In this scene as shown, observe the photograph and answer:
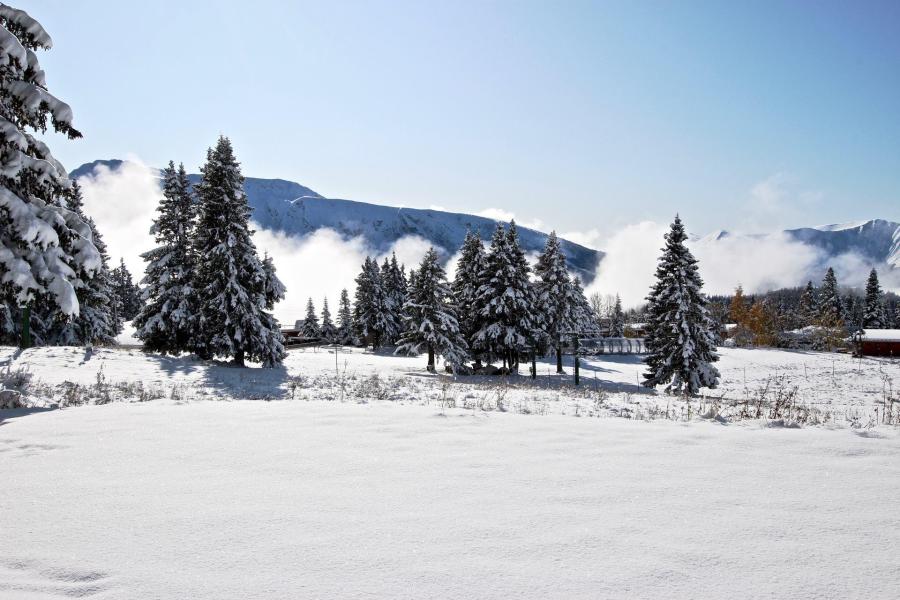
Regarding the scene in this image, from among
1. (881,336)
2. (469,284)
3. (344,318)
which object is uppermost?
(469,284)

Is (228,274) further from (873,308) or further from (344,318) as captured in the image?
(873,308)

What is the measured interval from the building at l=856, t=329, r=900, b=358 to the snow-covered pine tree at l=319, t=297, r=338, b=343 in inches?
3031

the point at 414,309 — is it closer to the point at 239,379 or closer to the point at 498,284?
the point at 498,284

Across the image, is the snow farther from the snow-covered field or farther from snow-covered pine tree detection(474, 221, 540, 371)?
snow-covered pine tree detection(474, 221, 540, 371)

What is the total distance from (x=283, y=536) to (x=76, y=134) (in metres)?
11.9

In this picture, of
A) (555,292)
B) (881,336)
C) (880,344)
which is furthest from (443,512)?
(881,336)

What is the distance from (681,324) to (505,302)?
1201 centimetres

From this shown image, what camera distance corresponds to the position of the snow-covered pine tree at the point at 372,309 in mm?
63906

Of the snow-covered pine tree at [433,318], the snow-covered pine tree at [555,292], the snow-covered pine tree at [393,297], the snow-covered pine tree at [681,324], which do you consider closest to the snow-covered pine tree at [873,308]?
the snow-covered pine tree at [555,292]

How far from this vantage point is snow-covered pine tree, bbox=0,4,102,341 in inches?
384

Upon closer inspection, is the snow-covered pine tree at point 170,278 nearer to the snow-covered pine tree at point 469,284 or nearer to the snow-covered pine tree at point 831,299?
the snow-covered pine tree at point 469,284

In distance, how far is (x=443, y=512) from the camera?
375cm

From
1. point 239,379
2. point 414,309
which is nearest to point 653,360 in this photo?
point 414,309

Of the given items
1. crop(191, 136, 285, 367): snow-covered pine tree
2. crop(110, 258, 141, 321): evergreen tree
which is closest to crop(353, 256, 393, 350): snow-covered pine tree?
crop(191, 136, 285, 367): snow-covered pine tree
